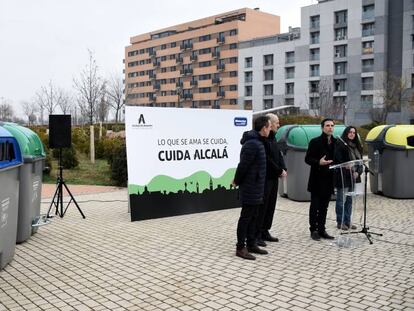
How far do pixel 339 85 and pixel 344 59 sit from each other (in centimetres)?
347

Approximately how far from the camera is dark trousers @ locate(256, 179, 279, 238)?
21.9 ft

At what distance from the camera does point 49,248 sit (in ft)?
21.9

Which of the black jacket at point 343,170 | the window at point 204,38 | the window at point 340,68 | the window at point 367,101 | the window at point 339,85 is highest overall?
the window at point 204,38

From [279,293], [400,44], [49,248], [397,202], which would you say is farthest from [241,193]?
[400,44]

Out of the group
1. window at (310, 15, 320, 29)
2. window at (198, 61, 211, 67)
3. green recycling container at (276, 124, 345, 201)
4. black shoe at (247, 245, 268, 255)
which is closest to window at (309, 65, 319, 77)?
window at (310, 15, 320, 29)

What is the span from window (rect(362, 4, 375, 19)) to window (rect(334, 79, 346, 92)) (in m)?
8.55

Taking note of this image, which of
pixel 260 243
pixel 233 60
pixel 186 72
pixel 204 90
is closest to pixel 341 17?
pixel 233 60

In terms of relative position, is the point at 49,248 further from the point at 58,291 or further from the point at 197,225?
the point at 197,225

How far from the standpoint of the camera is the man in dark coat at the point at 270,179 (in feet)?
21.9

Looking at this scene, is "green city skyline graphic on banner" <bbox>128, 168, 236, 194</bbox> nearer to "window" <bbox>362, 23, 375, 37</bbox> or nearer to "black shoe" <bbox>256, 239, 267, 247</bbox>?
"black shoe" <bbox>256, 239, 267, 247</bbox>

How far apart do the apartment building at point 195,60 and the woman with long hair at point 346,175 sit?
68951 mm

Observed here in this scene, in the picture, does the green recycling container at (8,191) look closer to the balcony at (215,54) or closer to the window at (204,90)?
the balcony at (215,54)

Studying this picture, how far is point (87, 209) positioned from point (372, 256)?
606 centimetres

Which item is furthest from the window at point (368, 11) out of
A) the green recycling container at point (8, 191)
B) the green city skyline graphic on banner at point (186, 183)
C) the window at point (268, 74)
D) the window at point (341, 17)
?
the green recycling container at point (8, 191)
